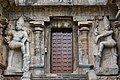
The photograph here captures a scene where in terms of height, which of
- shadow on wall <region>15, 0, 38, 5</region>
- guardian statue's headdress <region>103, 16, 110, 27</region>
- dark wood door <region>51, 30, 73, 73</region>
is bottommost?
dark wood door <region>51, 30, 73, 73</region>

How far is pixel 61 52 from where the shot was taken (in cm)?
1111

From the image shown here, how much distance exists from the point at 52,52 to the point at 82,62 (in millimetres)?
1099

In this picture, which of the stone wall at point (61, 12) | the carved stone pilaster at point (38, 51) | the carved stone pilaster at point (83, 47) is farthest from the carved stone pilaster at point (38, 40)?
the carved stone pilaster at point (83, 47)

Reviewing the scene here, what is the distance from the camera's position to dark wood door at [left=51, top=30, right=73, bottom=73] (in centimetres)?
1096

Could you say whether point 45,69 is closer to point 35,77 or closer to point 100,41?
point 35,77

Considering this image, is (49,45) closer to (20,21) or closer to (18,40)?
(18,40)

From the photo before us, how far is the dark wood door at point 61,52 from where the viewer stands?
11.0m

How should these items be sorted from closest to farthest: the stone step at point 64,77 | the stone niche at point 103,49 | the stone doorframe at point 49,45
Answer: the stone step at point 64,77 < the stone niche at point 103,49 < the stone doorframe at point 49,45

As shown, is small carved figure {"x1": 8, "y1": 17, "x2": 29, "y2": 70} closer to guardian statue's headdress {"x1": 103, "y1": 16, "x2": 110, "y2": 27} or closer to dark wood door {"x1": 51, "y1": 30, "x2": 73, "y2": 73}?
dark wood door {"x1": 51, "y1": 30, "x2": 73, "y2": 73}

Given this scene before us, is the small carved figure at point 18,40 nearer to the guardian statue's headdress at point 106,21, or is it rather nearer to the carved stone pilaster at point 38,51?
the carved stone pilaster at point 38,51

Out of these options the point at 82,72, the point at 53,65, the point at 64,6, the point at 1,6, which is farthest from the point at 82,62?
the point at 1,6

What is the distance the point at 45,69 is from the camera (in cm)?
1073

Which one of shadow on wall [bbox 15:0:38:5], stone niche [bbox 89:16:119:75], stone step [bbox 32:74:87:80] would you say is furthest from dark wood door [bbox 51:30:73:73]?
shadow on wall [bbox 15:0:38:5]

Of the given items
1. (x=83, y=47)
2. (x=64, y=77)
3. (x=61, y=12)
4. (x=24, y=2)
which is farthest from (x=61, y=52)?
(x=24, y=2)
